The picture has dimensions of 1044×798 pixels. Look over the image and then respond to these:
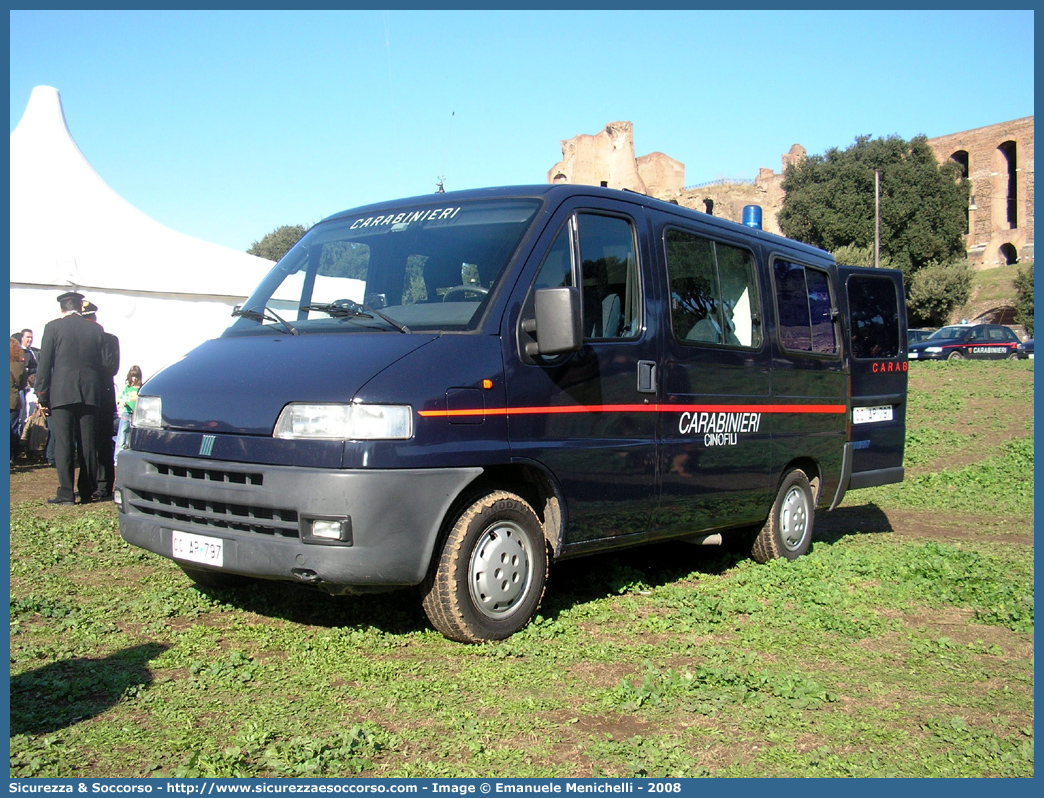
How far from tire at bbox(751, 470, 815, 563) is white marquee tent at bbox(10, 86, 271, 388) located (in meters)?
10.1

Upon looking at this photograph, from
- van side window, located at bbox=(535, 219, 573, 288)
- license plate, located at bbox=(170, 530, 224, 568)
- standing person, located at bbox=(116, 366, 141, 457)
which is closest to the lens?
license plate, located at bbox=(170, 530, 224, 568)

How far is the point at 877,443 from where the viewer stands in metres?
8.90

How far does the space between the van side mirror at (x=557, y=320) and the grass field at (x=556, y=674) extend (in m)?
1.54

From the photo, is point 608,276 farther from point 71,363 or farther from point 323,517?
point 71,363

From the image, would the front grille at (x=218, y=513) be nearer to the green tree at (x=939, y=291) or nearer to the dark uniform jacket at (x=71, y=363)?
the dark uniform jacket at (x=71, y=363)

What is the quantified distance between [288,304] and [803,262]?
4488 mm

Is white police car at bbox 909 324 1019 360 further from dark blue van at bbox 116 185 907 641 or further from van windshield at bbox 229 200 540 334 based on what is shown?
van windshield at bbox 229 200 540 334

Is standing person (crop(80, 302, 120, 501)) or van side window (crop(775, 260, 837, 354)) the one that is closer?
van side window (crop(775, 260, 837, 354))

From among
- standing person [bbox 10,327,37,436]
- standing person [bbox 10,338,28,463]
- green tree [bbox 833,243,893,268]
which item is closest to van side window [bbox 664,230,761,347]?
standing person [bbox 10,338,28,463]

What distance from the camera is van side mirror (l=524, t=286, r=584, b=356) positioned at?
4.79 m

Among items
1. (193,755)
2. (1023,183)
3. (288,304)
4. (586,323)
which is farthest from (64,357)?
(1023,183)

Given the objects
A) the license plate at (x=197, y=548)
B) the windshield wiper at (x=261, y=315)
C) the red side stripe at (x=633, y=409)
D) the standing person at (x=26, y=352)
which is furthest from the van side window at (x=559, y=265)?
the standing person at (x=26, y=352)

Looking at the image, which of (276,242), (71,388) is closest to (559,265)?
Result: (71,388)

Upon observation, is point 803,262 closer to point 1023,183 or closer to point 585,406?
point 585,406
